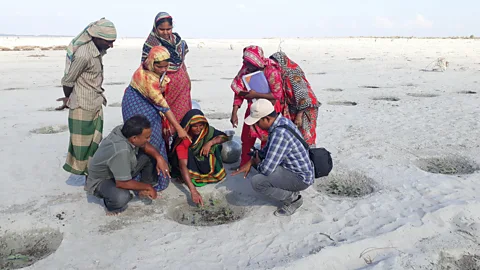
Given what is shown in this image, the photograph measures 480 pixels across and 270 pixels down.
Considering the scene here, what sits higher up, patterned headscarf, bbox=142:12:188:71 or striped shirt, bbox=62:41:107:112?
patterned headscarf, bbox=142:12:188:71

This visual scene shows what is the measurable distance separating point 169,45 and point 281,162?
1788 millimetres

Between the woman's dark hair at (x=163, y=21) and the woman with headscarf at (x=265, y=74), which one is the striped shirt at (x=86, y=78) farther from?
the woman with headscarf at (x=265, y=74)

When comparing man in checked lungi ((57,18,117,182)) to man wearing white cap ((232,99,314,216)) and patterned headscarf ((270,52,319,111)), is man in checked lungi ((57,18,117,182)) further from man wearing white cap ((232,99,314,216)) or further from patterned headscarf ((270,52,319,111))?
patterned headscarf ((270,52,319,111))

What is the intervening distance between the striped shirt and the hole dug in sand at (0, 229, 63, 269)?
119cm

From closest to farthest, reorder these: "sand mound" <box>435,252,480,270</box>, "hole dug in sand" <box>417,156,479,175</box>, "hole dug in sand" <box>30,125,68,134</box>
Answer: "sand mound" <box>435,252,480,270</box> < "hole dug in sand" <box>417,156,479,175</box> < "hole dug in sand" <box>30,125,68,134</box>

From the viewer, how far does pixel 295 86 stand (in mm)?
4129

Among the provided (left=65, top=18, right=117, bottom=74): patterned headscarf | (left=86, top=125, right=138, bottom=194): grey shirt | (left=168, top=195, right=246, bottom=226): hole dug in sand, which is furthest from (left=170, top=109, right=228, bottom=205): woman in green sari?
(left=65, top=18, right=117, bottom=74): patterned headscarf

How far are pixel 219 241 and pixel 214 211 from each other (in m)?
0.67

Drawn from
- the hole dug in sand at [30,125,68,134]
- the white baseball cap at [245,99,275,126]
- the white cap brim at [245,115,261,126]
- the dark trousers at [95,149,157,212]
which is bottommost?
the hole dug in sand at [30,125,68,134]

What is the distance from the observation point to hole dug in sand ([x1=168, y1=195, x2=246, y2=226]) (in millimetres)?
3598

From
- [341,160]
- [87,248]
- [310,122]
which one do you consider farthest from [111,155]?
[341,160]

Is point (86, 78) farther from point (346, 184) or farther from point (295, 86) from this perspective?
point (346, 184)

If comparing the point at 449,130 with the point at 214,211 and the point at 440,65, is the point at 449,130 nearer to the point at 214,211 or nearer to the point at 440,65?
the point at 214,211

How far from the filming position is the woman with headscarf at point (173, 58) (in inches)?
162
